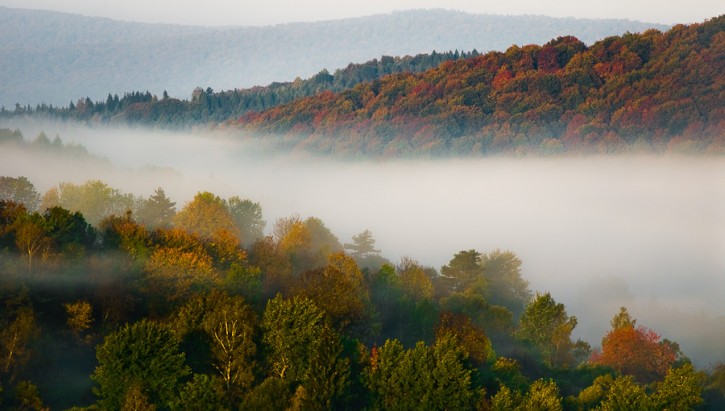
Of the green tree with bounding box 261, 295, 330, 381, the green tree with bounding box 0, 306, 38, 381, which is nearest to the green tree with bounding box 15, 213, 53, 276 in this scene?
the green tree with bounding box 0, 306, 38, 381

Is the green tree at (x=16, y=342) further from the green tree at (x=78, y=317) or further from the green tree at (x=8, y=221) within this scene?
the green tree at (x=8, y=221)

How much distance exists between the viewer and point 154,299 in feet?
287

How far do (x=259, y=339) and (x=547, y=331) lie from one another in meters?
38.6

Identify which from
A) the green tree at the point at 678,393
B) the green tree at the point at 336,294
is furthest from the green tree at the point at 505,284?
the green tree at the point at 678,393

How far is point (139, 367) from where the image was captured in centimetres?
7244

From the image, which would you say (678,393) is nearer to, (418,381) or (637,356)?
(418,381)

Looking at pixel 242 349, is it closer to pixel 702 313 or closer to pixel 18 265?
pixel 18 265

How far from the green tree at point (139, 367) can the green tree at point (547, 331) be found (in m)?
43.5

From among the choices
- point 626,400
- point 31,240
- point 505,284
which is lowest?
point 626,400

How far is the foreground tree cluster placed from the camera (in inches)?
2881

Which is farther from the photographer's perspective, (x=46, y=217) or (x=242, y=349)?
(x=46, y=217)

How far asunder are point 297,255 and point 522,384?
41.7 metres

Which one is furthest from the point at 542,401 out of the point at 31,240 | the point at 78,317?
the point at 31,240

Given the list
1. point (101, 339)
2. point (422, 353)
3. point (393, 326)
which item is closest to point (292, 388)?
point (422, 353)
